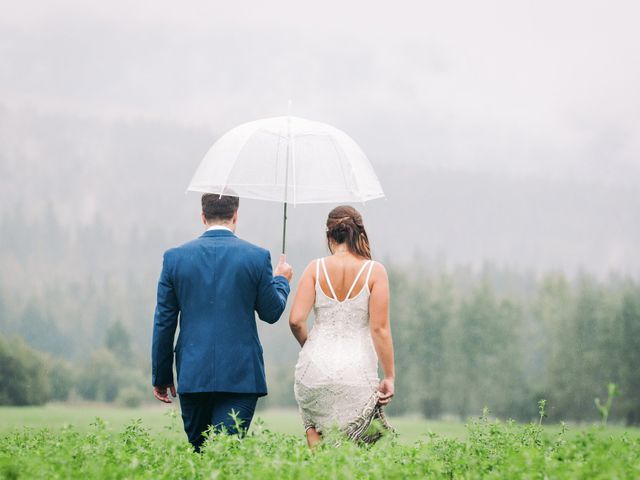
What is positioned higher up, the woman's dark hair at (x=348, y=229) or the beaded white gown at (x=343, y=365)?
the woman's dark hair at (x=348, y=229)

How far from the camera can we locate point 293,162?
8133 millimetres

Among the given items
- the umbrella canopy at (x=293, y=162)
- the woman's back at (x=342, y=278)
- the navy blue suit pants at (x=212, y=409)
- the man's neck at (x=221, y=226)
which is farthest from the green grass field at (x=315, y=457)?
the umbrella canopy at (x=293, y=162)

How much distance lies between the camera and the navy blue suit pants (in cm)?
692

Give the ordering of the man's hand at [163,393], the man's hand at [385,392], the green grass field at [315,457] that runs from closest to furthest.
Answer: the green grass field at [315,457]
the man's hand at [163,393]
the man's hand at [385,392]

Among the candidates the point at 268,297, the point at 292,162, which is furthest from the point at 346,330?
the point at 292,162

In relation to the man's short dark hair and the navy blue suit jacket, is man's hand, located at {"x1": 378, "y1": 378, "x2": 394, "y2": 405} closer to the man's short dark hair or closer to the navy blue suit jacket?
the navy blue suit jacket

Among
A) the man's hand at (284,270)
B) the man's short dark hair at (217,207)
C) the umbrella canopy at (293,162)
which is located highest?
the umbrella canopy at (293,162)

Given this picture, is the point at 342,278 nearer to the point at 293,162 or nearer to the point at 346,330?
the point at 346,330

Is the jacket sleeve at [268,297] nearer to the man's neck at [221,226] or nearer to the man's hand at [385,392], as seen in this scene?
the man's neck at [221,226]

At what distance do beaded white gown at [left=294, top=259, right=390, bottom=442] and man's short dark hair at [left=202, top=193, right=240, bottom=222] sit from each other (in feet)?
2.85

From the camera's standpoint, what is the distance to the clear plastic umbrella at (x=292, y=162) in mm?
7906

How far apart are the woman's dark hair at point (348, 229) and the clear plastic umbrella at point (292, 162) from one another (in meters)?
0.67

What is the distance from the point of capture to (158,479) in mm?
5051

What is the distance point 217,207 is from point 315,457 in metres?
2.24
